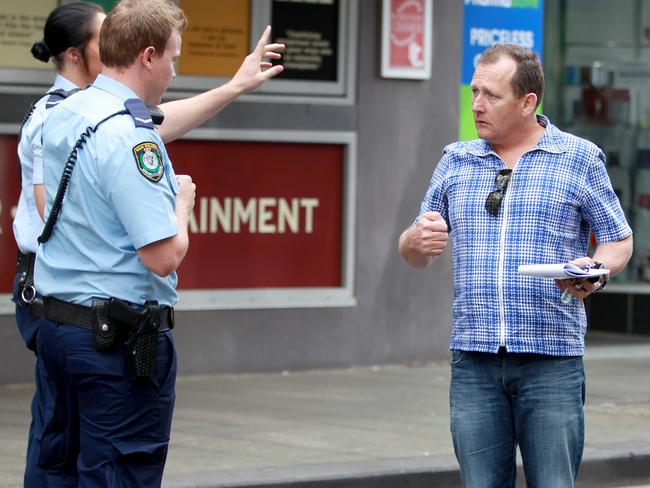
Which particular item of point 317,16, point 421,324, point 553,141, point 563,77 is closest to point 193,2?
point 317,16

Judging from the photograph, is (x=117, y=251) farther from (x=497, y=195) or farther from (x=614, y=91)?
(x=614, y=91)

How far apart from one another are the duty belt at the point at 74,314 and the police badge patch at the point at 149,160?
1.21 ft

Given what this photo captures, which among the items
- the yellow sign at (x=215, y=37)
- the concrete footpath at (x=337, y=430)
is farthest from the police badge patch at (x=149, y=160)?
the yellow sign at (x=215, y=37)

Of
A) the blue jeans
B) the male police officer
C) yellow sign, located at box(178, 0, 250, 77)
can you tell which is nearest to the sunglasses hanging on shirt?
the blue jeans

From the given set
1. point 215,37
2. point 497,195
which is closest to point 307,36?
point 215,37

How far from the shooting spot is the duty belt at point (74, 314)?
4051 mm

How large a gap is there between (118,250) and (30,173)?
3.71 feet

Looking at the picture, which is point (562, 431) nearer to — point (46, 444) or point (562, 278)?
point (562, 278)

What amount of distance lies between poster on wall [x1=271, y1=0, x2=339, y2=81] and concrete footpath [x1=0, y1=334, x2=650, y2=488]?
2.16 metres

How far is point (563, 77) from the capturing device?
43.0ft

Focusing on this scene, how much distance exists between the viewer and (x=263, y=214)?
10.5m

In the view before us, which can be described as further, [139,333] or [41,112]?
[41,112]

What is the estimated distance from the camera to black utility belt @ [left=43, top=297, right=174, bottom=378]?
13.1ft

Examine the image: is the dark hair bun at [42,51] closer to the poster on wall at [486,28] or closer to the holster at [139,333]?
the holster at [139,333]
